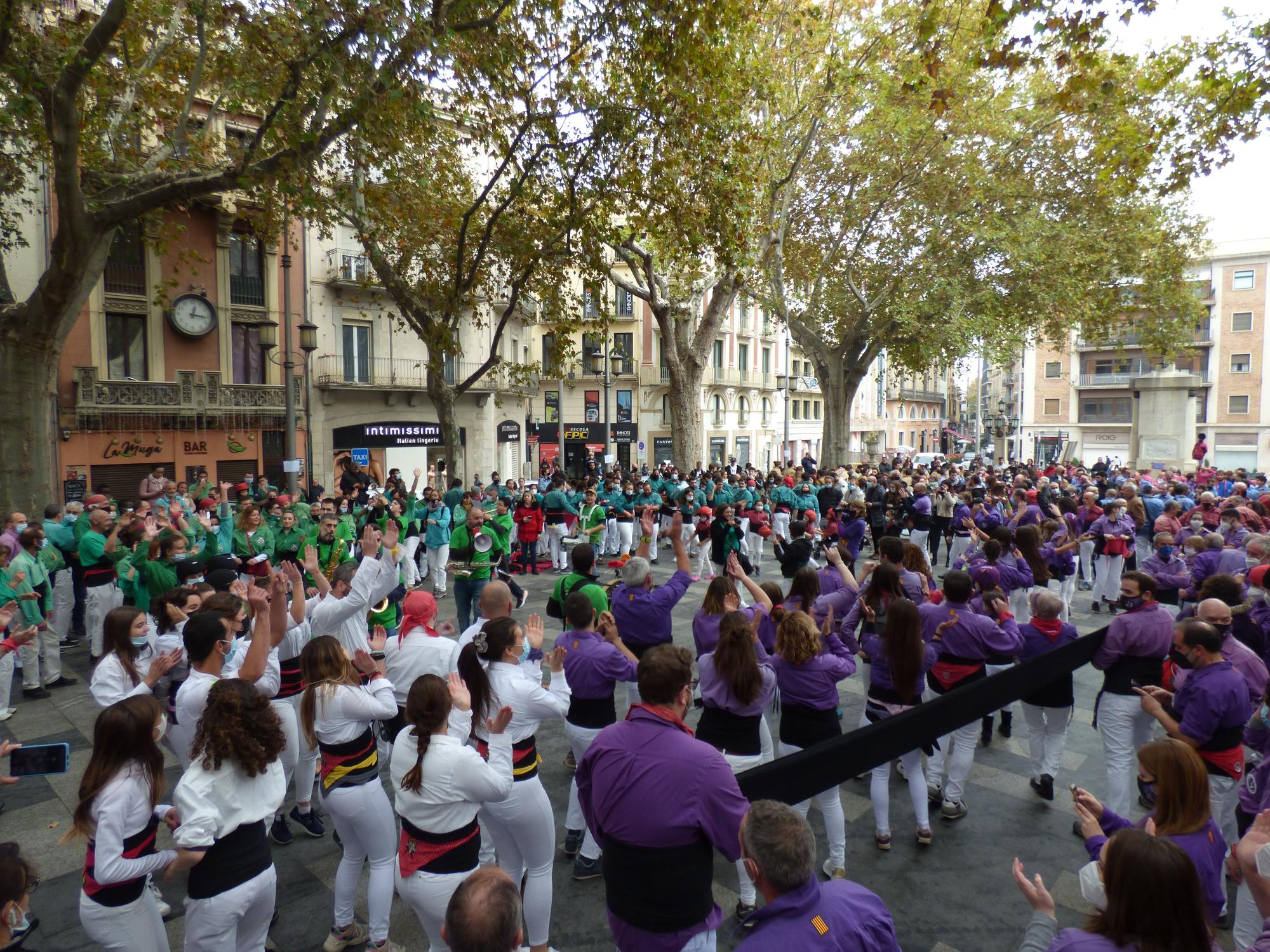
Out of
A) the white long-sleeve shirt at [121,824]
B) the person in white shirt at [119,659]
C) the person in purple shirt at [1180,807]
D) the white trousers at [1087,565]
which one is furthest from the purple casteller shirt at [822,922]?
the white trousers at [1087,565]

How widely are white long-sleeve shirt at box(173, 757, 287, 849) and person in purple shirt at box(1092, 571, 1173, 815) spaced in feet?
18.6

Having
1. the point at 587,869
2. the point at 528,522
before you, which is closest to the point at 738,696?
the point at 587,869

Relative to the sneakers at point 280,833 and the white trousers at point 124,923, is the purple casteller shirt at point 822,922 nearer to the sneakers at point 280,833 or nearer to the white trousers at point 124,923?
the white trousers at point 124,923

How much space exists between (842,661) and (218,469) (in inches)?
956

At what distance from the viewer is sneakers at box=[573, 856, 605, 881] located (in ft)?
15.8

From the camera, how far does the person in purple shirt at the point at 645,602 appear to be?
593cm

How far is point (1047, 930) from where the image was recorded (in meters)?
2.66

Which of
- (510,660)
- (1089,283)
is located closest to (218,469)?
(510,660)

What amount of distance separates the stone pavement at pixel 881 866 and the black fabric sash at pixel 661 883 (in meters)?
1.53

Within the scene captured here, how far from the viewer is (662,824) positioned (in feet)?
9.48

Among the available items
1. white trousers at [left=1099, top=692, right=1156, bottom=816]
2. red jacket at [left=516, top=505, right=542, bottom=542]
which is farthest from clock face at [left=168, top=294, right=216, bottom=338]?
white trousers at [left=1099, top=692, right=1156, bottom=816]

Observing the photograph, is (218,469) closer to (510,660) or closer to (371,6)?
(371,6)

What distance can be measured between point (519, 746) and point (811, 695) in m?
1.96

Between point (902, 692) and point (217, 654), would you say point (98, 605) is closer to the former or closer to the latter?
point (217, 654)
